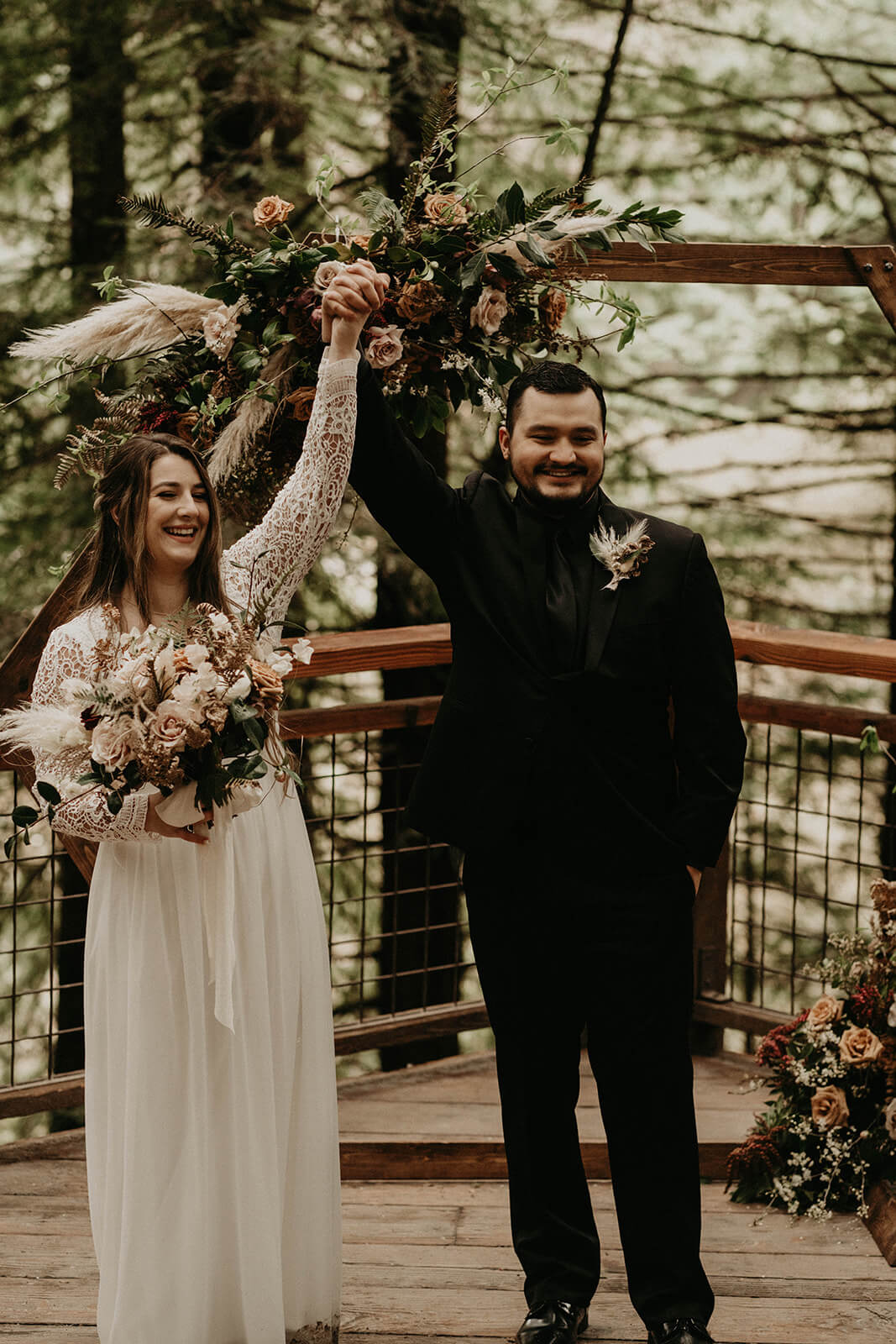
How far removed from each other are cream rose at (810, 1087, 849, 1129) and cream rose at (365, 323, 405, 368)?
2.11 meters

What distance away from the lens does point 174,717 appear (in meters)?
2.32

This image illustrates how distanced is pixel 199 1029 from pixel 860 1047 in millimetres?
1788

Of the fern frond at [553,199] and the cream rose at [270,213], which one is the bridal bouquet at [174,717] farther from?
the fern frond at [553,199]

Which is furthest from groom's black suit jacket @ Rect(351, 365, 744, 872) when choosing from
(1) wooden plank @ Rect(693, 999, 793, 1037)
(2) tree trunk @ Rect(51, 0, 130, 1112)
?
(2) tree trunk @ Rect(51, 0, 130, 1112)

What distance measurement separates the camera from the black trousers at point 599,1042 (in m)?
2.77

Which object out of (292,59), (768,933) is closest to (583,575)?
(292,59)

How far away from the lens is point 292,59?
21.3 ft

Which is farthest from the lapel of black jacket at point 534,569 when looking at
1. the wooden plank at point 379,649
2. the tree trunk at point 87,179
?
the tree trunk at point 87,179

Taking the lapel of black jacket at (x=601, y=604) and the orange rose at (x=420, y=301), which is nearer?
the lapel of black jacket at (x=601, y=604)

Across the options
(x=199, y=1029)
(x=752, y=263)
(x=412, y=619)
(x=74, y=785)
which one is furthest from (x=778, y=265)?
(x=412, y=619)

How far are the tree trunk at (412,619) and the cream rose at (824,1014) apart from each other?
2478mm

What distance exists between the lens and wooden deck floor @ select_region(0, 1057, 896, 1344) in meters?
2.97

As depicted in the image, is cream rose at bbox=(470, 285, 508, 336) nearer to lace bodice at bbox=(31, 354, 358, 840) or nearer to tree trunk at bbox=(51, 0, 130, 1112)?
lace bodice at bbox=(31, 354, 358, 840)

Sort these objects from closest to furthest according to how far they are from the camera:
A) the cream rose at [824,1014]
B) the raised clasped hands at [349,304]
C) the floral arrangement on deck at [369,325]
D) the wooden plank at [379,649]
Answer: the raised clasped hands at [349,304]
the floral arrangement on deck at [369,325]
the cream rose at [824,1014]
the wooden plank at [379,649]
